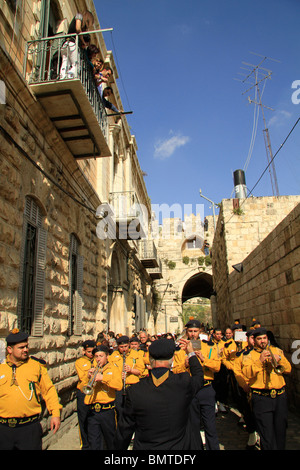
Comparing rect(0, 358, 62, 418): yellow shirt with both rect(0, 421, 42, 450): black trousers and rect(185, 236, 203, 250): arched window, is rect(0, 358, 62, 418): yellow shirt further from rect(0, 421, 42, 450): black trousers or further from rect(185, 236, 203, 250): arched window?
rect(185, 236, 203, 250): arched window

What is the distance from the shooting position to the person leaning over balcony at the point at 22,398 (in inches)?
130

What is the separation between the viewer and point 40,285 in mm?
6094

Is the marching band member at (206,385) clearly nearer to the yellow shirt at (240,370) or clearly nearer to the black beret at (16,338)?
the yellow shirt at (240,370)

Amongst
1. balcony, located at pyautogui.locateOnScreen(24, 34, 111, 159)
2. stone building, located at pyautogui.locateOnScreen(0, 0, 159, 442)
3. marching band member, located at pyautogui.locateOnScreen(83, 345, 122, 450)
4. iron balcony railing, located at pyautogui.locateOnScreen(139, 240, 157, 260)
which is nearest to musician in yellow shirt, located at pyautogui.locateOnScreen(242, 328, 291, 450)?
marching band member, located at pyautogui.locateOnScreen(83, 345, 122, 450)

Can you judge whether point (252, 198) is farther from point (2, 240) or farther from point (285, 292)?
point (2, 240)

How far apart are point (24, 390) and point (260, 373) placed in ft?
9.52

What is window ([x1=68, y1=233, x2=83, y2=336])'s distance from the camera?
779 cm

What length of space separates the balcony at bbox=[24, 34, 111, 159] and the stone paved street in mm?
5603

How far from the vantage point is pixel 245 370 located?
4.63 metres

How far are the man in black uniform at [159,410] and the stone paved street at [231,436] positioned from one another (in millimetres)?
3163

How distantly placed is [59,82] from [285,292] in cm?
617

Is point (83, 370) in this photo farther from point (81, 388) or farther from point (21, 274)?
point (21, 274)

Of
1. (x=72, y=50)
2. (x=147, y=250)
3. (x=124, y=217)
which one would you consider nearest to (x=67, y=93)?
(x=72, y=50)

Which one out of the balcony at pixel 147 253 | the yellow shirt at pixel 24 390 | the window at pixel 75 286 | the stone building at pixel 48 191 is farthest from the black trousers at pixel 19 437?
the balcony at pixel 147 253
